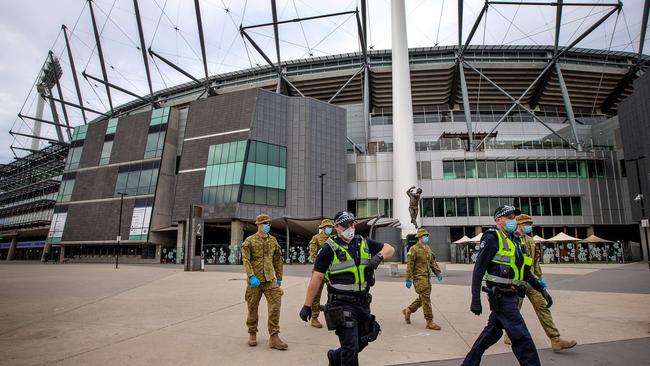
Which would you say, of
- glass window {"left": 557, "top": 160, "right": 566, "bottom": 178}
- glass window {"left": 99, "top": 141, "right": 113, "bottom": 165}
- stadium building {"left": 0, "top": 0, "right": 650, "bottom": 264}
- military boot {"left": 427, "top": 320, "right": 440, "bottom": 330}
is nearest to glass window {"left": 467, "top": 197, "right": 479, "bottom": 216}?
stadium building {"left": 0, "top": 0, "right": 650, "bottom": 264}

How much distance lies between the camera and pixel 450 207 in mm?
42094

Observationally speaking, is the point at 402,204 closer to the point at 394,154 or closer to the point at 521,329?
the point at 394,154

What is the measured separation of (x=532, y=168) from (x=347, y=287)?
4414cm

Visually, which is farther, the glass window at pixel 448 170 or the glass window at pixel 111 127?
the glass window at pixel 111 127

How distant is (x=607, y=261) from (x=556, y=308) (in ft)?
105

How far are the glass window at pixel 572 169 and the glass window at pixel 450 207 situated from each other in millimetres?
12682

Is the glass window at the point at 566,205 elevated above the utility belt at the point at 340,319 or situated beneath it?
elevated above

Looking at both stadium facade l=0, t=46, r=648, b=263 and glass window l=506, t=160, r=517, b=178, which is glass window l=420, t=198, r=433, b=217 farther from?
glass window l=506, t=160, r=517, b=178

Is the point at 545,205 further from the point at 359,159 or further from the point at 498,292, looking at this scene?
the point at 498,292

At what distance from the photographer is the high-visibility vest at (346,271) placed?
3.94m

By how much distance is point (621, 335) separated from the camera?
6.19 meters


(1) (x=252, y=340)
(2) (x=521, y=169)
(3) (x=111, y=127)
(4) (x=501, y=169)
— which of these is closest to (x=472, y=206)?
(4) (x=501, y=169)

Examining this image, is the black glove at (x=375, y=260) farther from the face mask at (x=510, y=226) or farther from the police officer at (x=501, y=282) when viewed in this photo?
the face mask at (x=510, y=226)

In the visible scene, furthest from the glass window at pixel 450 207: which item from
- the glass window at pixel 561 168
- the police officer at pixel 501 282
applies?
the police officer at pixel 501 282
